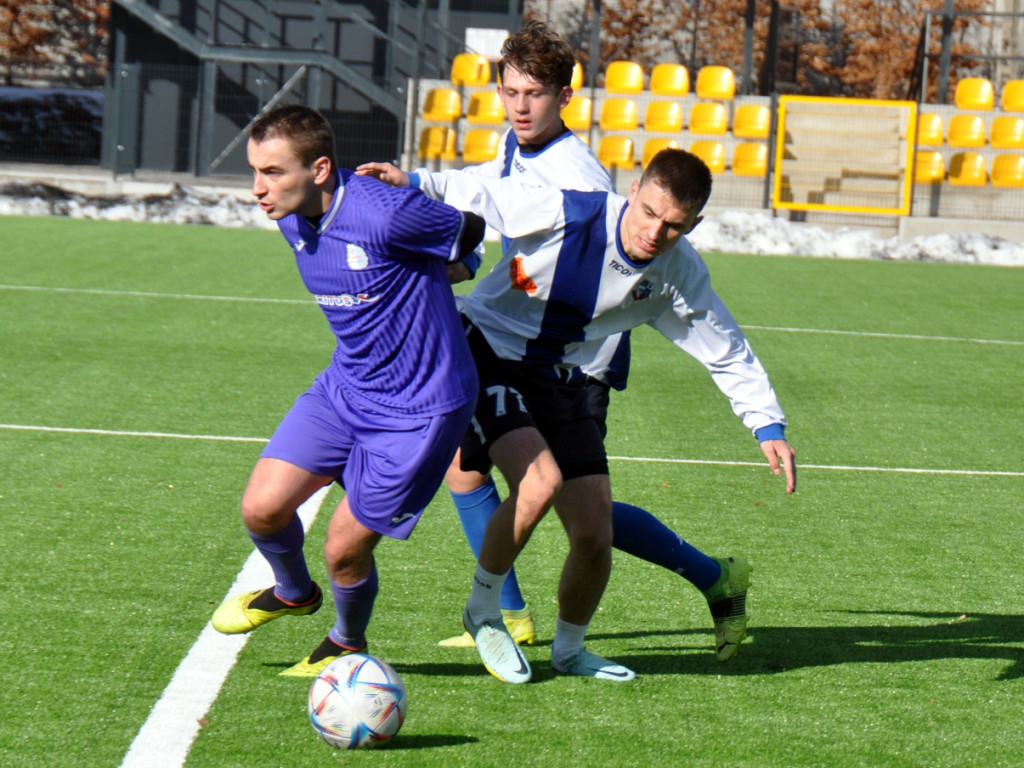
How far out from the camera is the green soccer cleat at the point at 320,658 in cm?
361

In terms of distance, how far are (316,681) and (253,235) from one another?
47.9ft

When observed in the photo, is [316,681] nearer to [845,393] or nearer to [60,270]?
[845,393]

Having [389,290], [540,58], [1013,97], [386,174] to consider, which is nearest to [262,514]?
[389,290]

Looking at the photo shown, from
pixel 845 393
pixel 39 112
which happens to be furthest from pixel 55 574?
pixel 39 112

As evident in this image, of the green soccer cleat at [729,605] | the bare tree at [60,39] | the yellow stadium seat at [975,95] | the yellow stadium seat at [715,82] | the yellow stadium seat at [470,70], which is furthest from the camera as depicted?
the bare tree at [60,39]

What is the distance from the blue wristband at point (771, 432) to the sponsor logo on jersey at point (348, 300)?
1210mm

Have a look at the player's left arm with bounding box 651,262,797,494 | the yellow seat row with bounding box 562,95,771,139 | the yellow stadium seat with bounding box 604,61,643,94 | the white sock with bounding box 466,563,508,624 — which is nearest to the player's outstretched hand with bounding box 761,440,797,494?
the player's left arm with bounding box 651,262,797,494

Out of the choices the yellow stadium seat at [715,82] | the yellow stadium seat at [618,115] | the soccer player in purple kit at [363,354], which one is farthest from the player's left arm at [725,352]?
the yellow stadium seat at [715,82]

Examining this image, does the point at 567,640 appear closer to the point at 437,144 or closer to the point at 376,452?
the point at 376,452

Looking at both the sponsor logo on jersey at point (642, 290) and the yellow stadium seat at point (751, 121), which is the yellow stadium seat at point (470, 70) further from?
the sponsor logo on jersey at point (642, 290)

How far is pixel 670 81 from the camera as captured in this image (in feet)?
69.1

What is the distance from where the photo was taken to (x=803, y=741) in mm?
3379

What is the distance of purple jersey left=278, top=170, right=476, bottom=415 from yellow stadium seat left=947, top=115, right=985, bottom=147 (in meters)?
18.0

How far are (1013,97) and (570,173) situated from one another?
18.7 metres
